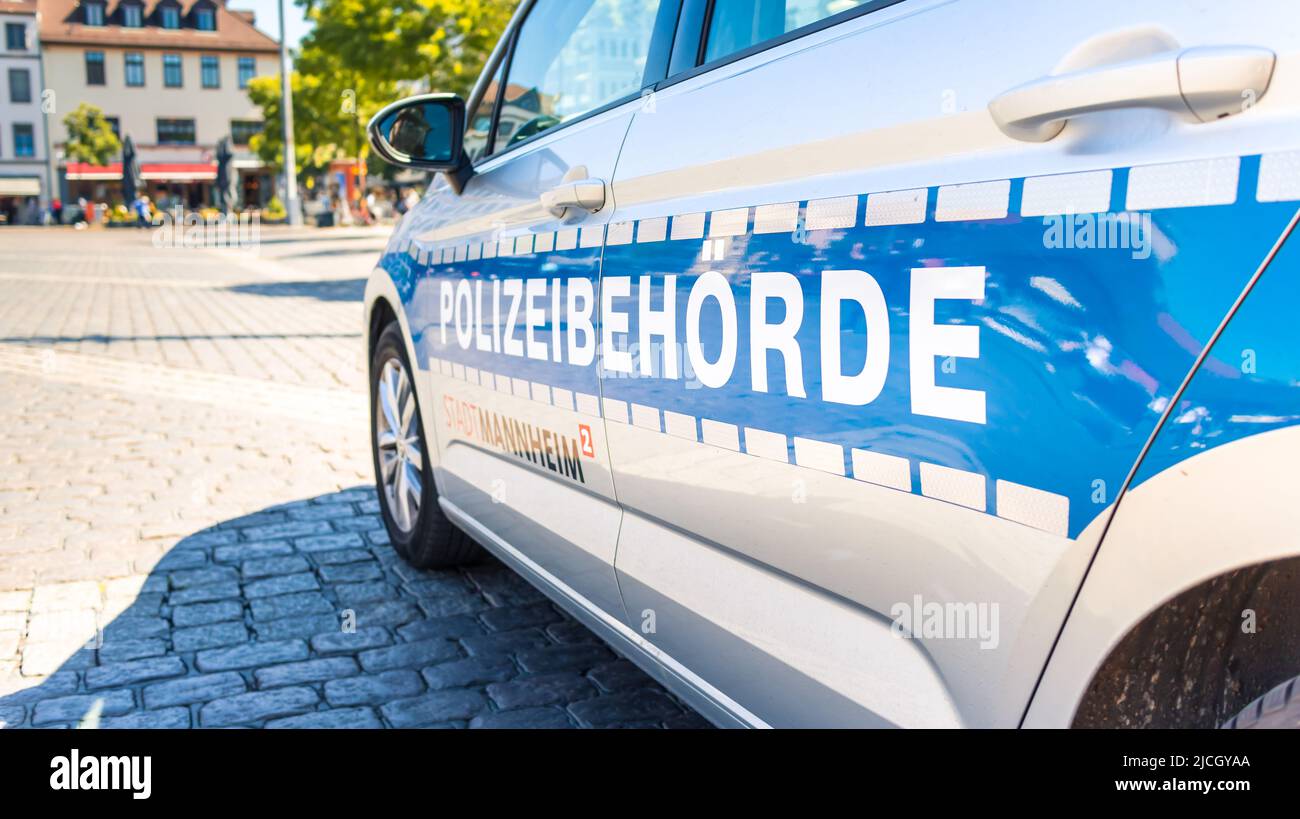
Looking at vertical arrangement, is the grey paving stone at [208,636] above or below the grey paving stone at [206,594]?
below

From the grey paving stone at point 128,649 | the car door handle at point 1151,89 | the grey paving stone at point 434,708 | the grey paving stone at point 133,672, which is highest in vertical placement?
the car door handle at point 1151,89

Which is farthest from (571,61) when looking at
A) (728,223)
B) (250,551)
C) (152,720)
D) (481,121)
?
(250,551)

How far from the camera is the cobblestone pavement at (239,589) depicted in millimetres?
2994

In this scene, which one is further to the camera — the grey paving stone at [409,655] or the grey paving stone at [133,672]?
the grey paving stone at [409,655]

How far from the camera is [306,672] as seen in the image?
3.19 metres

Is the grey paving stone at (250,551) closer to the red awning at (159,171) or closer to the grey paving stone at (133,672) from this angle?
the grey paving stone at (133,672)

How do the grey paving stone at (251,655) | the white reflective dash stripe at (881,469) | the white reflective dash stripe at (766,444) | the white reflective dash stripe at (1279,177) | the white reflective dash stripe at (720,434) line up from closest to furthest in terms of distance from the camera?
the white reflective dash stripe at (1279,177), the white reflective dash stripe at (881,469), the white reflective dash stripe at (766,444), the white reflective dash stripe at (720,434), the grey paving stone at (251,655)

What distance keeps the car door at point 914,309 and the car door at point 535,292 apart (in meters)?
0.20

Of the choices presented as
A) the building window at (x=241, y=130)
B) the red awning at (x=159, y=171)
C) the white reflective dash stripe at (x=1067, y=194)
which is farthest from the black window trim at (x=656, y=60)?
the building window at (x=241, y=130)

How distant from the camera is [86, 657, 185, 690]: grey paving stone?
10.1 feet

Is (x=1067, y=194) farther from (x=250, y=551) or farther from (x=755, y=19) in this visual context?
(x=250, y=551)
